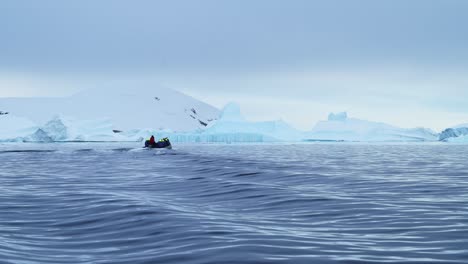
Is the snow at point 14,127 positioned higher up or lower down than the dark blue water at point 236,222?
higher up

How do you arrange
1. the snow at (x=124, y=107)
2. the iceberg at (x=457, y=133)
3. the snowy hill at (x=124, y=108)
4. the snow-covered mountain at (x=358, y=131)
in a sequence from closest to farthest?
the iceberg at (x=457, y=133), the snow-covered mountain at (x=358, y=131), the snowy hill at (x=124, y=108), the snow at (x=124, y=107)

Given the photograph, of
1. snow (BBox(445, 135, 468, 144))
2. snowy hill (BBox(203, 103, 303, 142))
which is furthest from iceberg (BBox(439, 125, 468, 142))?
snowy hill (BBox(203, 103, 303, 142))

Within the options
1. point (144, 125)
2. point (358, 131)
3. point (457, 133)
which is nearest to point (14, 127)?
point (144, 125)

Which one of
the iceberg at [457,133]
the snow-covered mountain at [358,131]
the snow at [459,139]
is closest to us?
the snow at [459,139]

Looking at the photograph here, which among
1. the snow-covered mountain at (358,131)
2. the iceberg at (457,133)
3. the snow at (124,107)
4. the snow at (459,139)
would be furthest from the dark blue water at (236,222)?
the snow at (124,107)

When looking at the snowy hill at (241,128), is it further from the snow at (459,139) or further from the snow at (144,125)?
the snow at (459,139)

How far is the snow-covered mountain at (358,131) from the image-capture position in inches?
3602

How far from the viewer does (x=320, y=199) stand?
12273 millimetres

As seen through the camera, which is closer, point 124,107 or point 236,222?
point 236,222

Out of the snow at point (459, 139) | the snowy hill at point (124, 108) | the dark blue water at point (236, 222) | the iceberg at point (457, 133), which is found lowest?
the dark blue water at point (236, 222)

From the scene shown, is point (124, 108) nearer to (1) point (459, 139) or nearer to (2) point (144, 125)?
(2) point (144, 125)

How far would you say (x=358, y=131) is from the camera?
92938 mm

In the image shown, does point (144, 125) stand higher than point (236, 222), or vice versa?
point (144, 125)

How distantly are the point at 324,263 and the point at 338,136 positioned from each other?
87.8 meters
